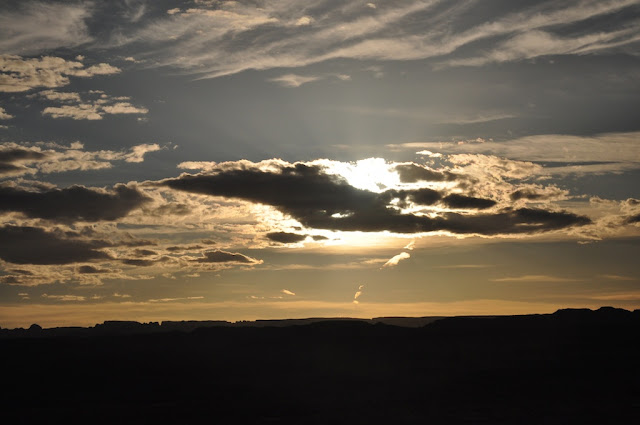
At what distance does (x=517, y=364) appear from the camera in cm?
17962

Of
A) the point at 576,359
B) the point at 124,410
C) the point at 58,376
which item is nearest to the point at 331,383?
the point at 124,410

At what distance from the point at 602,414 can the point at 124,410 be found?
90905 millimetres

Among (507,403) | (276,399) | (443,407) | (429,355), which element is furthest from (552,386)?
(276,399)

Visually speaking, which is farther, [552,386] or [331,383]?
[331,383]

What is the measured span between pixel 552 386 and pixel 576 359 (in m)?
25.0

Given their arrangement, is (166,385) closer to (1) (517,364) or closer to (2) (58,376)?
(2) (58,376)

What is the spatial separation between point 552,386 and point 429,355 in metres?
46.7

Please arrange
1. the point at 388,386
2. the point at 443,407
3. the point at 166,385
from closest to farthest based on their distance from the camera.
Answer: the point at 443,407 → the point at 388,386 → the point at 166,385

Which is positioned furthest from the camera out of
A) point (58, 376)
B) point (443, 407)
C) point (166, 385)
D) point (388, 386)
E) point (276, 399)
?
point (58, 376)

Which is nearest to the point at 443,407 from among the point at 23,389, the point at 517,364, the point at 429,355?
the point at 517,364

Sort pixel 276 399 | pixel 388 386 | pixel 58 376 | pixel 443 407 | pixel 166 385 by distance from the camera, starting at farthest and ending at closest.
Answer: pixel 58 376, pixel 166 385, pixel 388 386, pixel 276 399, pixel 443 407

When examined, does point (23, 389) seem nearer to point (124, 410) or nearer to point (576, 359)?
point (124, 410)

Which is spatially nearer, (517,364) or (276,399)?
(276,399)

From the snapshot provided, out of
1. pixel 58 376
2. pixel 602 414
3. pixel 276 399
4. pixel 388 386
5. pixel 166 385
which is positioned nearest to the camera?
pixel 602 414
